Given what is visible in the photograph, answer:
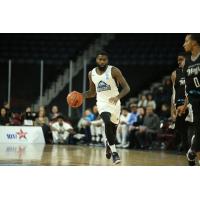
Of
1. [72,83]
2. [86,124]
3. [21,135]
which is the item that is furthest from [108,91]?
[72,83]

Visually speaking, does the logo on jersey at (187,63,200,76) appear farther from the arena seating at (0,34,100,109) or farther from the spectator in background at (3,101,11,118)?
the arena seating at (0,34,100,109)

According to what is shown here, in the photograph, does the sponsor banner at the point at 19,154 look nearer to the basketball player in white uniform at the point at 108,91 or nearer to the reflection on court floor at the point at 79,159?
the reflection on court floor at the point at 79,159

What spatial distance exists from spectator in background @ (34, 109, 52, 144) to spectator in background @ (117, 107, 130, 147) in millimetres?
2377

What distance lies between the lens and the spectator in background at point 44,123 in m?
16.1

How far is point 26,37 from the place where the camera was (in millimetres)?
19609

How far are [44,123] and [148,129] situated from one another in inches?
139

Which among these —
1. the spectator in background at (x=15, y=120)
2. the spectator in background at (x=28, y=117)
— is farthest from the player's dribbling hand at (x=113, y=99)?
the spectator in background at (x=15, y=120)

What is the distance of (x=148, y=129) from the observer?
14219mm

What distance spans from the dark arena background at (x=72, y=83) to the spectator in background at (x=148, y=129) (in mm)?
40

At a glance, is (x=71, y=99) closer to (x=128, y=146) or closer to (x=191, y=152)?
(x=191, y=152)

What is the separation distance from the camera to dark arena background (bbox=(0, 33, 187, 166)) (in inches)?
615

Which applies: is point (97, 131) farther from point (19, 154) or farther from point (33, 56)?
point (19, 154)

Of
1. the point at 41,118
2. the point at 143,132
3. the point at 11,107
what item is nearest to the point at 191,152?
the point at 143,132

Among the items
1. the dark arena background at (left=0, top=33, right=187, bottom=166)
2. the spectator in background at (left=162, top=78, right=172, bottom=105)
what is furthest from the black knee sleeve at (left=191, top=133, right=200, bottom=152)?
the spectator in background at (left=162, top=78, right=172, bottom=105)
